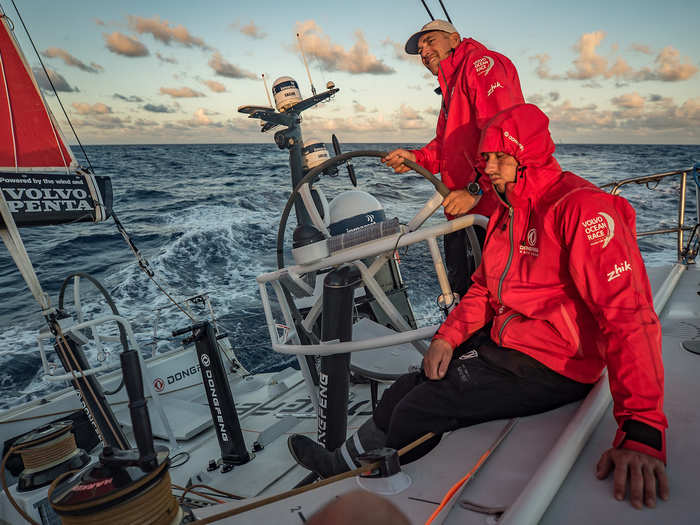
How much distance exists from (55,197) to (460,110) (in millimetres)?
3013

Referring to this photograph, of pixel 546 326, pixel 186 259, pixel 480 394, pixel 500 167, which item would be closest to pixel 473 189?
pixel 500 167

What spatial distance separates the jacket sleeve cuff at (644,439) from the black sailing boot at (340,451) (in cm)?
76

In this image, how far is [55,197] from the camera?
3240 millimetres

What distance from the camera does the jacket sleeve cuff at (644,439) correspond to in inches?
33.7

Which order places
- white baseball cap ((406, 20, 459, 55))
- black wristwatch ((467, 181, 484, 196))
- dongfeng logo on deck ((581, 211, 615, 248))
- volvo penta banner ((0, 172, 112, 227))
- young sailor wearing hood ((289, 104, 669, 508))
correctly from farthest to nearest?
volvo penta banner ((0, 172, 112, 227)) < white baseball cap ((406, 20, 459, 55)) < black wristwatch ((467, 181, 484, 196)) < dongfeng logo on deck ((581, 211, 615, 248)) < young sailor wearing hood ((289, 104, 669, 508))

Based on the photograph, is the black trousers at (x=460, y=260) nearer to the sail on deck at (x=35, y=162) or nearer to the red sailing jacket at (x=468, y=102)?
the red sailing jacket at (x=468, y=102)

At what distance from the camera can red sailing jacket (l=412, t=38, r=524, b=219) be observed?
1899 mm

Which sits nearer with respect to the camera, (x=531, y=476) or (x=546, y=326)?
(x=531, y=476)

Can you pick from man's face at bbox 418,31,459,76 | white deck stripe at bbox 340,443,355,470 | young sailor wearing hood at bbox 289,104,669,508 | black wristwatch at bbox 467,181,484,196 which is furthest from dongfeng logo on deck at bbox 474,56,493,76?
white deck stripe at bbox 340,443,355,470

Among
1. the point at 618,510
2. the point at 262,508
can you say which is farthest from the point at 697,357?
the point at 262,508

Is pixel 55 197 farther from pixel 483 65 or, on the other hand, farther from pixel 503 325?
pixel 503 325

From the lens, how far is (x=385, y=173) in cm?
1953

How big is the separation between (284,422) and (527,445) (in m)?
2.35

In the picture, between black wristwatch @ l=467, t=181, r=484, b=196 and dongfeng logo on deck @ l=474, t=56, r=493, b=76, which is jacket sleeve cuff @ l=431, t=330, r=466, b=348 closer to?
black wristwatch @ l=467, t=181, r=484, b=196
